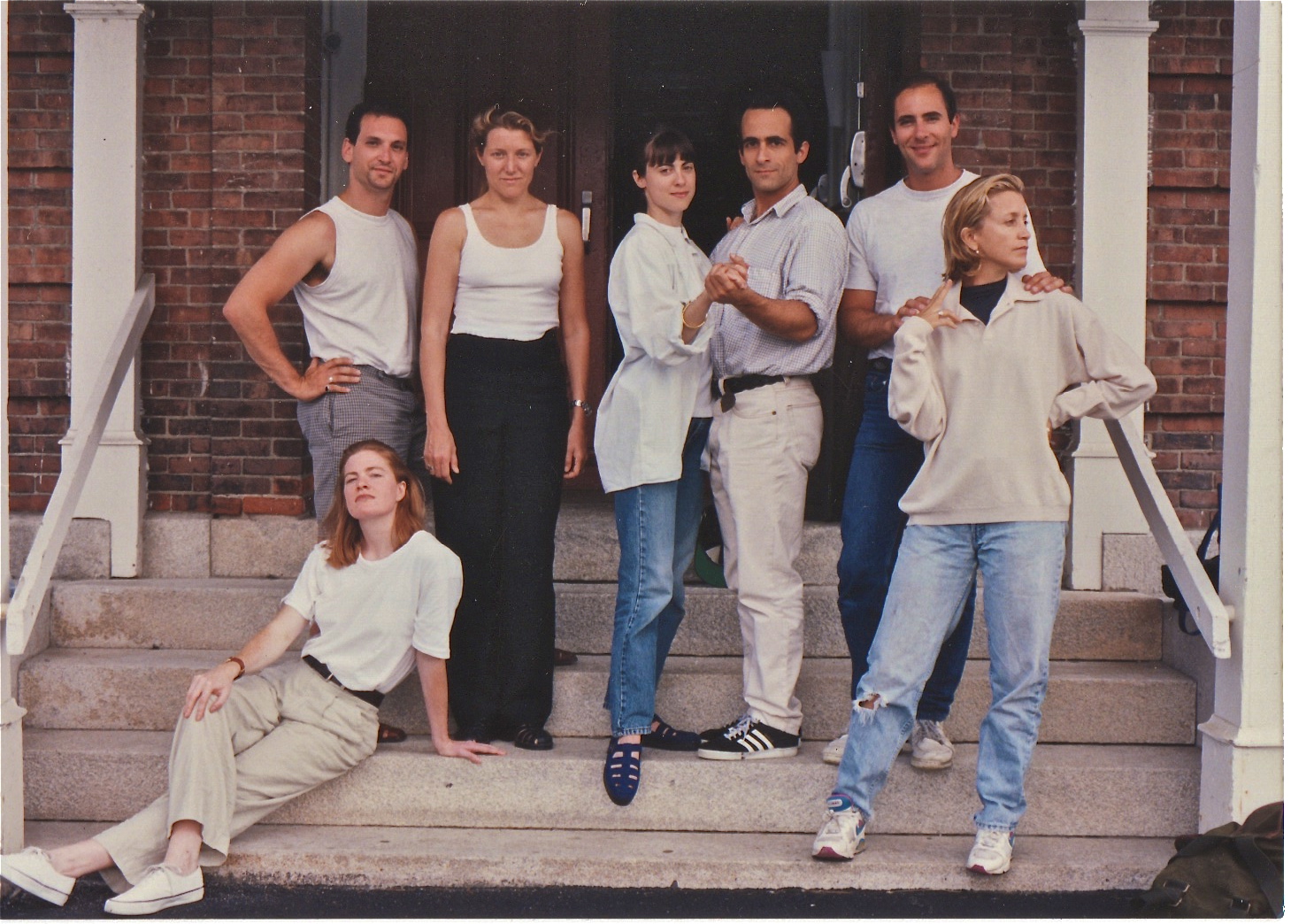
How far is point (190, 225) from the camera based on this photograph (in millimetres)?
5062

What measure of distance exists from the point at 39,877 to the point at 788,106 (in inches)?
117

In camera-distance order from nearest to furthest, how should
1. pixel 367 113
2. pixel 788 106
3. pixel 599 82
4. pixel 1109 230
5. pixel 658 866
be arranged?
pixel 658 866 < pixel 788 106 < pixel 367 113 < pixel 1109 230 < pixel 599 82

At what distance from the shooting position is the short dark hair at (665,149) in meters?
3.65

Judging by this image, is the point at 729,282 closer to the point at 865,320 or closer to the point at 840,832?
the point at 865,320

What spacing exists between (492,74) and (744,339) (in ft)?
8.21

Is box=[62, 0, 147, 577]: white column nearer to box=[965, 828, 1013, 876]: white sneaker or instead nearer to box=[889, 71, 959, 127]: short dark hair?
box=[889, 71, 959, 127]: short dark hair

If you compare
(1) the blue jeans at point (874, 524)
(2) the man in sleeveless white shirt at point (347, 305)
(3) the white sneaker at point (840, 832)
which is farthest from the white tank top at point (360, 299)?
(3) the white sneaker at point (840, 832)

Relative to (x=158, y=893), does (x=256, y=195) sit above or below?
above

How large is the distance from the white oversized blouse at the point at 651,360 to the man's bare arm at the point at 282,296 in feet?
3.07

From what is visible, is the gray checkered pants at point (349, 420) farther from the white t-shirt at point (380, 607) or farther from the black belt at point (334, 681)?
the black belt at point (334, 681)

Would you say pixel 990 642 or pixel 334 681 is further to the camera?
pixel 334 681

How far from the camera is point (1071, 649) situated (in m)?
4.53

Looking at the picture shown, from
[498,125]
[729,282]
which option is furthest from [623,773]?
[498,125]

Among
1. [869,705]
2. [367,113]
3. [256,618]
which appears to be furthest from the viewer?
[256,618]
